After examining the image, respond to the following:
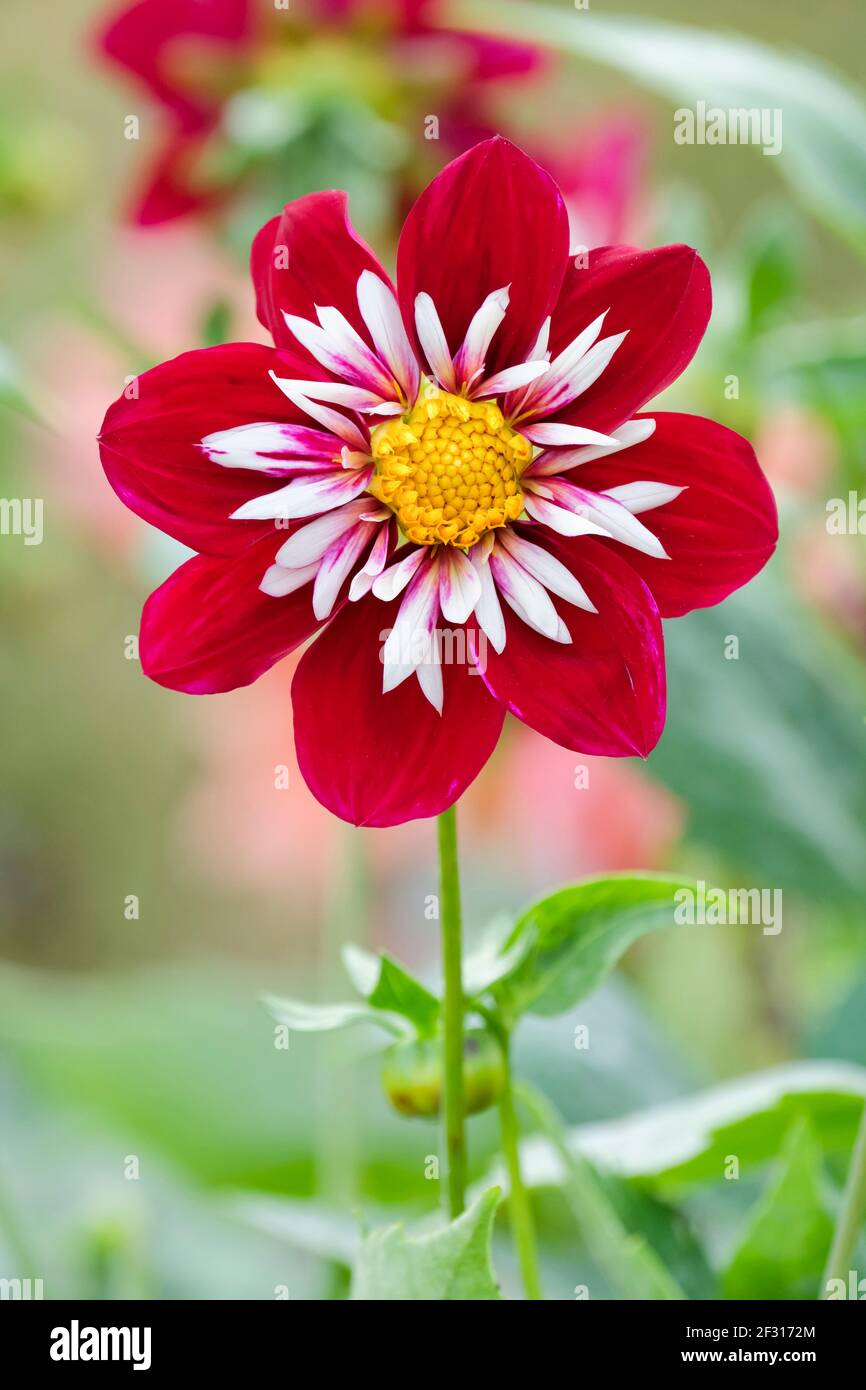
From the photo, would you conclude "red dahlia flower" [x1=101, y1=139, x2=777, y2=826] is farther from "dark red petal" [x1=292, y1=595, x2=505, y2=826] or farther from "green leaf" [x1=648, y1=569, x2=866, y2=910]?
"green leaf" [x1=648, y1=569, x2=866, y2=910]

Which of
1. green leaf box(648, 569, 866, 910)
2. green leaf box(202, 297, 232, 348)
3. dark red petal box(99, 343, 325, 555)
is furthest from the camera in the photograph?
green leaf box(648, 569, 866, 910)

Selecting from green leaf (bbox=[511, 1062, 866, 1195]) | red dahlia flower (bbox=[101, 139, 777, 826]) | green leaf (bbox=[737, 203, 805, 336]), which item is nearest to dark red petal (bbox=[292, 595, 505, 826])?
red dahlia flower (bbox=[101, 139, 777, 826])

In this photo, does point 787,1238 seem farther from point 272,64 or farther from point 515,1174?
point 272,64

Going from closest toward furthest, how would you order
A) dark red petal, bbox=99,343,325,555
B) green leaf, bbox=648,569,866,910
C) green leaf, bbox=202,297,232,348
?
1. dark red petal, bbox=99,343,325,555
2. green leaf, bbox=202,297,232,348
3. green leaf, bbox=648,569,866,910

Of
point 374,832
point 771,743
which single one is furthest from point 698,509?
point 374,832

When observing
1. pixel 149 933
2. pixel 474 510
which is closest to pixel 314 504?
pixel 474 510

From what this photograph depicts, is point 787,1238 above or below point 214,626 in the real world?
below

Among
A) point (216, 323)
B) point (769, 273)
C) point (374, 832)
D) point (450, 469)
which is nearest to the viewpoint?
point (450, 469)
